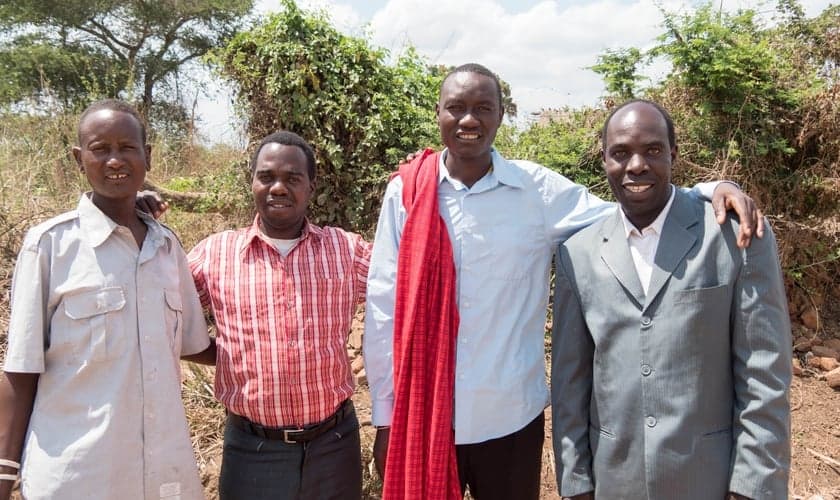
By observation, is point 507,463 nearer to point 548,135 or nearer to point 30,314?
point 30,314

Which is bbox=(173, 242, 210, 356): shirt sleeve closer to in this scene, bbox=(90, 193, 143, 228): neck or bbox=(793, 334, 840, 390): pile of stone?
bbox=(90, 193, 143, 228): neck

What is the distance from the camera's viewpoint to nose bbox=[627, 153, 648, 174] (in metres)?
1.71

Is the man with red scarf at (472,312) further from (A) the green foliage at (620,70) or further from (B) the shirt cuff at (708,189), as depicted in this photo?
(A) the green foliage at (620,70)

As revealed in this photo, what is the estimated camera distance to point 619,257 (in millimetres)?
1747

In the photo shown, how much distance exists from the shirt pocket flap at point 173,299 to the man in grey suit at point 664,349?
45.6 inches

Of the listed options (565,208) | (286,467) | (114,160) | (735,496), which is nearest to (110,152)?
(114,160)

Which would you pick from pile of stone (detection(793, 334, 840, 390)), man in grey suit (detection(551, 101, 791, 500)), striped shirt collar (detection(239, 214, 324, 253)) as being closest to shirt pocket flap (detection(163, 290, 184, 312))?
striped shirt collar (detection(239, 214, 324, 253))

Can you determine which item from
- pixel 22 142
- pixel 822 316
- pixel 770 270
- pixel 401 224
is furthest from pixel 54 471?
pixel 22 142

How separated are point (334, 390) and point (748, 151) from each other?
349 centimetres

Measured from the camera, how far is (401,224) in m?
2.15

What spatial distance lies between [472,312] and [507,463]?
1.67 feet

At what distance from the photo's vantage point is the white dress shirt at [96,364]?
1675 mm

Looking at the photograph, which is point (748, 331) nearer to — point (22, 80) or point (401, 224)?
point (401, 224)

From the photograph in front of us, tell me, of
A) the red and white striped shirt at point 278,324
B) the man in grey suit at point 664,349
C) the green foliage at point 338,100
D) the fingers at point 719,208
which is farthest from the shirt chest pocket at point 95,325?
the green foliage at point 338,100
